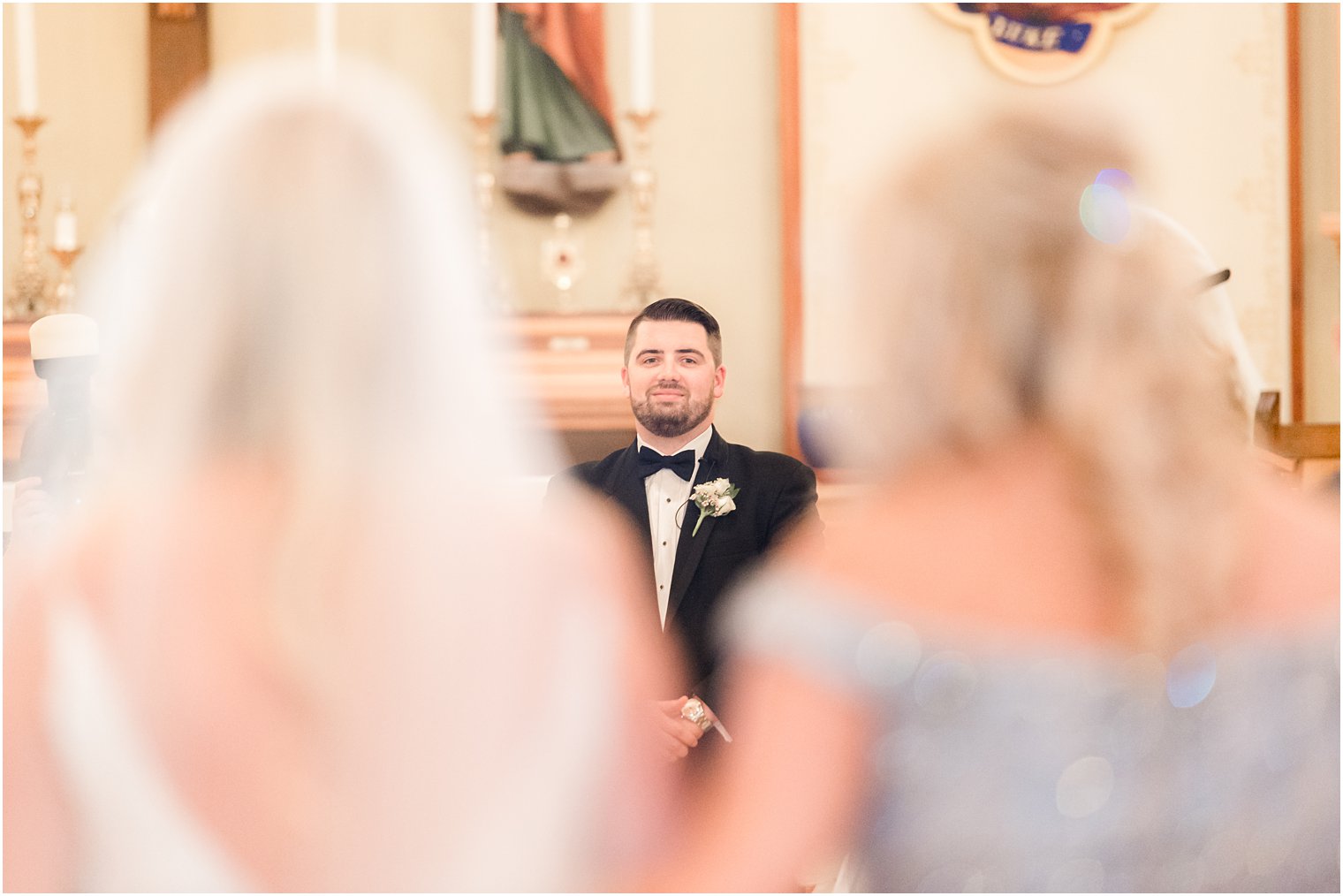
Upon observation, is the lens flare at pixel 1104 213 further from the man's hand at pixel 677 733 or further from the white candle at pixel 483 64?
the white candle at pixel 483 64

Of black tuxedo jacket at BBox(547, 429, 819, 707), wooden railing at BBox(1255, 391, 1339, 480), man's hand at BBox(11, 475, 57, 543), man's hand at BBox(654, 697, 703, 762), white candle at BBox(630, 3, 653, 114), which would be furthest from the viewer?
white candle at BBox(630, 3, 653, 114)

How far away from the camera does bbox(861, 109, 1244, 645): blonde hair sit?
1131 mm

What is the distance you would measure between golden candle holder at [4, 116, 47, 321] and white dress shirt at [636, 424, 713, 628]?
2075 mm

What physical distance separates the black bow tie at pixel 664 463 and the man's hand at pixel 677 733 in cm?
63

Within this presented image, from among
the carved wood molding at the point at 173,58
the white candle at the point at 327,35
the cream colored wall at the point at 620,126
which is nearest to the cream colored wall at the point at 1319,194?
the cream colored wall at the point at 620,126

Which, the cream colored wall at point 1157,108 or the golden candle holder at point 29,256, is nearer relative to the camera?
the golden candle holder at point 29,256

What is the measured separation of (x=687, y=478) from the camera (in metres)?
3.10

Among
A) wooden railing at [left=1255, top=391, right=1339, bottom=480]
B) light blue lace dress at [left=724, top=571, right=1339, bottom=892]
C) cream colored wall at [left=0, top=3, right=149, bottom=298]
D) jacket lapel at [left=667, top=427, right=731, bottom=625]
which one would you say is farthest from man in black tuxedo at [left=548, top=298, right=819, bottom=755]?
cream colored wall at [left=0, top=3, right=149, bottom=298]

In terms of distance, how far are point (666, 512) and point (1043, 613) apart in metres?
1.97

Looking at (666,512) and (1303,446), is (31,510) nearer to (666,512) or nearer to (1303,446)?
(666,512)

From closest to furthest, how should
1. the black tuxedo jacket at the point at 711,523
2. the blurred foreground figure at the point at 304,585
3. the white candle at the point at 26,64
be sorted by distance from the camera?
the blurred foreground figure at the point at 304,585
the black tuxedo jacket at the point at 711,523
the white candle at the point at 26,64

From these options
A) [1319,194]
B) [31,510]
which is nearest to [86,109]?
[31,510]

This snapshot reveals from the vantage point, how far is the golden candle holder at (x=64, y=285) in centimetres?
385

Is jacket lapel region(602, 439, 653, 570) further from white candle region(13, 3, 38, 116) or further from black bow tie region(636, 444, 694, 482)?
white candle region(13, 3, 38, 116)
